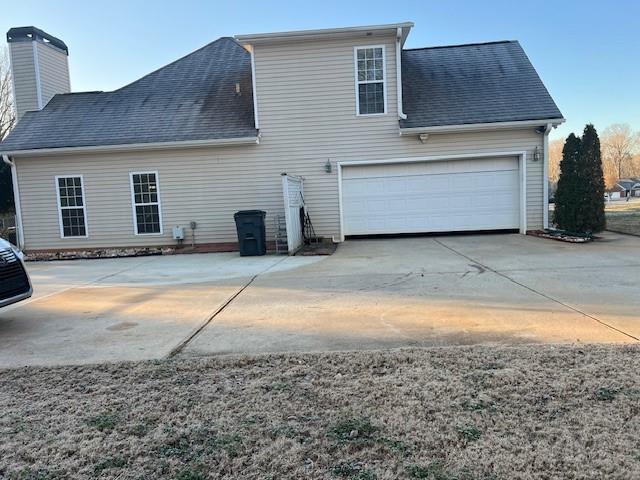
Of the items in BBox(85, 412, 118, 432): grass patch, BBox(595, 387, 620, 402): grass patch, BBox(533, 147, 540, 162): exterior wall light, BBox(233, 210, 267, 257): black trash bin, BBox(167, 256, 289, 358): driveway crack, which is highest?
BBox(533, 147, 540, 162): exterior wall light

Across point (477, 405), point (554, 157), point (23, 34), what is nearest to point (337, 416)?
point (477, 405)

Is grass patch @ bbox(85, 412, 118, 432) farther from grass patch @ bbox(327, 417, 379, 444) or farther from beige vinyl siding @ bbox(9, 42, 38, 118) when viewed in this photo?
beige vinyl siding @ bbox(9, 42, 38, 118)

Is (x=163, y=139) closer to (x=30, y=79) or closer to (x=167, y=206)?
(x=167, y=206)

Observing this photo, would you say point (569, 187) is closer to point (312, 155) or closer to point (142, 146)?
point (312, 155)

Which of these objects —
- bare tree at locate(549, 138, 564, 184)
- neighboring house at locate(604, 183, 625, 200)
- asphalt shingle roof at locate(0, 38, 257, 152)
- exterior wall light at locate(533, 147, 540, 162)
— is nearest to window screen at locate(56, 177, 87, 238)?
asphalt shingle roof at locate(0, 38, 257, 152)

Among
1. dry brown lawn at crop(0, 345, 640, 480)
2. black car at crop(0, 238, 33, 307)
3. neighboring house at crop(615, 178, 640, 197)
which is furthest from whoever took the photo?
neighboring house at crop(615, 178, 640, 197)

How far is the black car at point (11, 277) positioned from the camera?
17.3 ft

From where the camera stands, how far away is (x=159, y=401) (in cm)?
325

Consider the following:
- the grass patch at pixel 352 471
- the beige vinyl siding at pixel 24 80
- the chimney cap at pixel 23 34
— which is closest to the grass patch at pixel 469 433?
the grass patch at pixel 352 471

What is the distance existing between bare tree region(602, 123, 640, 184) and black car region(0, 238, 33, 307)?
106 metres

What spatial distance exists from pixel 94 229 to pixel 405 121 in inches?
362

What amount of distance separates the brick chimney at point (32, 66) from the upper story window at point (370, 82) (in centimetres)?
1007

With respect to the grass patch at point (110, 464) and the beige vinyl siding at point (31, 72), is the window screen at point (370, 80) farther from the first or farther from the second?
the grass patch at point (110, 464)

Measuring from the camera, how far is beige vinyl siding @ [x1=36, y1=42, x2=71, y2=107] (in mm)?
15383
